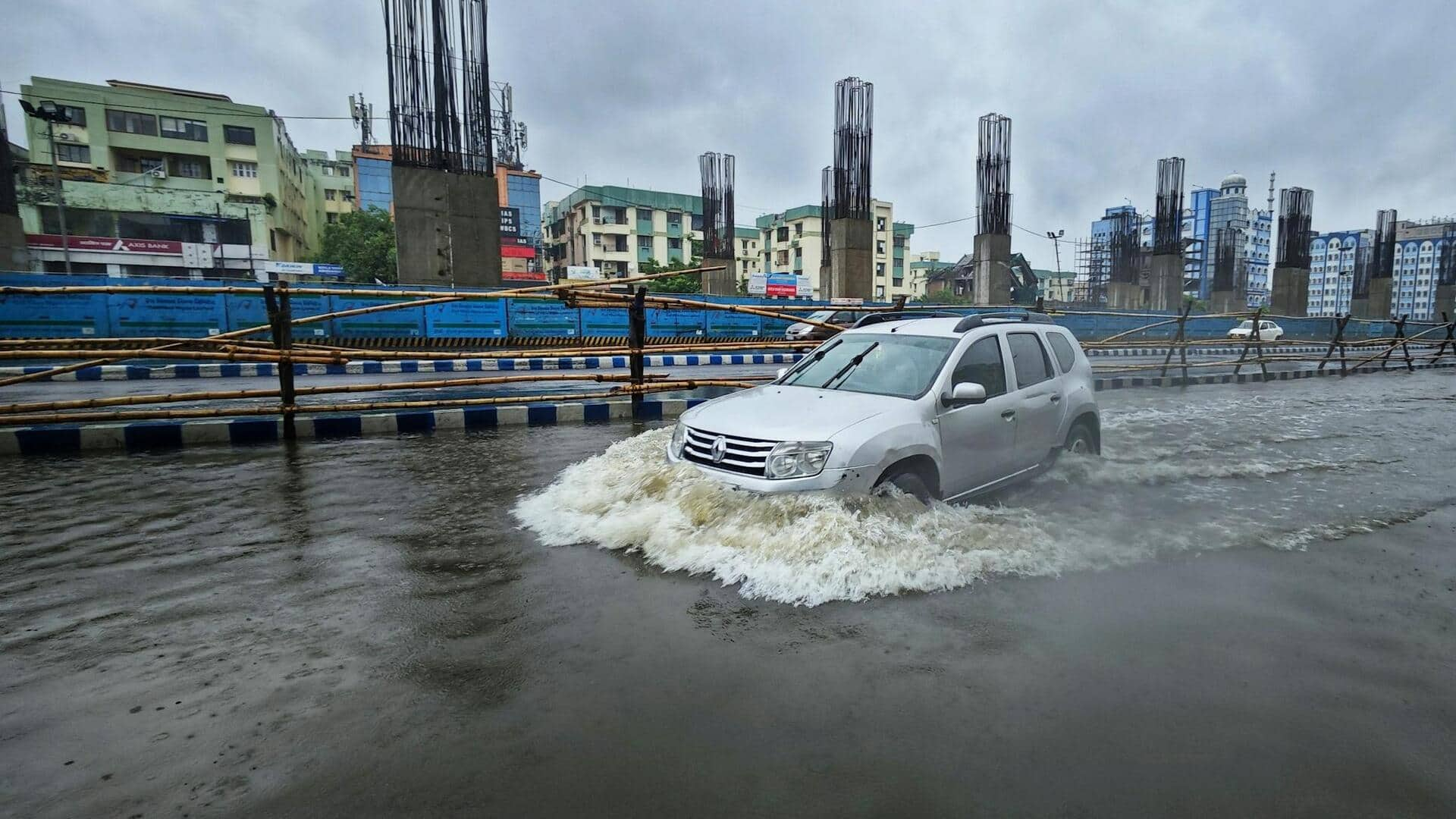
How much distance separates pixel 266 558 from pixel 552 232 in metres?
79.7

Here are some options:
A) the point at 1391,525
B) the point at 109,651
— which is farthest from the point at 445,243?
the point at 1391,525

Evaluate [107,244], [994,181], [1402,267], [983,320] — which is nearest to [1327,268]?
[1402,267]

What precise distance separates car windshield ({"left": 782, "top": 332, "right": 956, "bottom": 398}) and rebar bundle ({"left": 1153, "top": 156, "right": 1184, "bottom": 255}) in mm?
36709

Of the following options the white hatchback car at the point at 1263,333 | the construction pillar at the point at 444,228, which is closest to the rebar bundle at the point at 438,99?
the construction pillar at the point at 444,228

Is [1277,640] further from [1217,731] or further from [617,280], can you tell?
[617,280]

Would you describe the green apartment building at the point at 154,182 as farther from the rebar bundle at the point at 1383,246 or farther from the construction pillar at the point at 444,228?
the rebar bundle at the point at 1383,246

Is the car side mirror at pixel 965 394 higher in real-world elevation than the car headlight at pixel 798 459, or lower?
higher

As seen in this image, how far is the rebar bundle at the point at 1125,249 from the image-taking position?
159ft

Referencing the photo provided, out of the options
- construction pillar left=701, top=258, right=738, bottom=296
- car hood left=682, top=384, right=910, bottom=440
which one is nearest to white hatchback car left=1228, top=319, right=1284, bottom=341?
construction pillar left=701, top=258, right=738, bottom=296

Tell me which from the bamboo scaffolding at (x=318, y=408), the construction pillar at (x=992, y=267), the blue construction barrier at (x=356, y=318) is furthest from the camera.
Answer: the construction pillar at (x=992, y=267)

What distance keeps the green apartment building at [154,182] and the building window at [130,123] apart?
0.05 metres

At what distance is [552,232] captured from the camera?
79.9 metres

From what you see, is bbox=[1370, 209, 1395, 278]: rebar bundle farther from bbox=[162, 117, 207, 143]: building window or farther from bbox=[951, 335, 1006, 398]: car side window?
bbox=[162, 117, 207, 143]: building window

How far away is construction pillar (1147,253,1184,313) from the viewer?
3572cm
